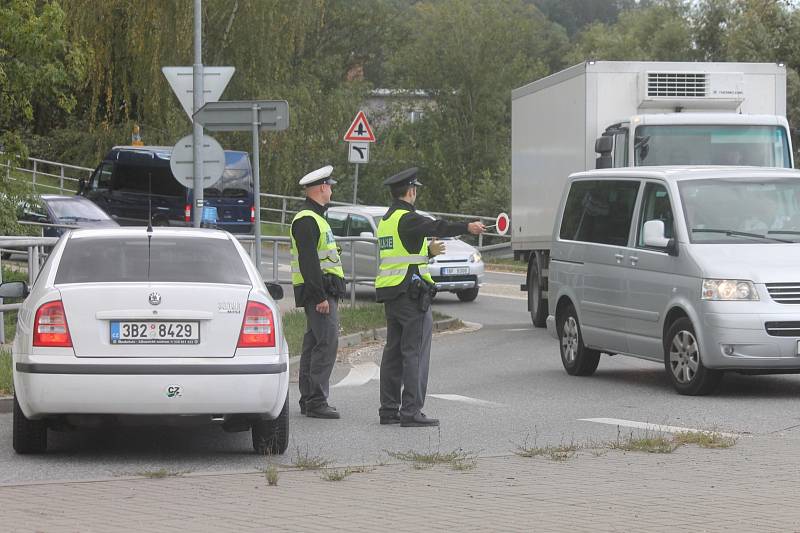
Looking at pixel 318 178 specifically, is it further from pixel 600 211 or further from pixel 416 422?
pixel 600 211

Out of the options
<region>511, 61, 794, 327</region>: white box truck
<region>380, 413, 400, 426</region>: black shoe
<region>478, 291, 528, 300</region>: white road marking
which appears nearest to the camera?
<region>380, 413, 400, 426</region>: black shoe

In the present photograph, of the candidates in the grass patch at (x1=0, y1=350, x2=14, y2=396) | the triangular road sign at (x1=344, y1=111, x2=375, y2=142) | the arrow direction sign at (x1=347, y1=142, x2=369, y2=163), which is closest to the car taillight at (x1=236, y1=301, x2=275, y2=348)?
the grass patch at (x1=0, y1=350, x2=14, y2=396)

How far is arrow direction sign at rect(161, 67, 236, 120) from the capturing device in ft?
63.0

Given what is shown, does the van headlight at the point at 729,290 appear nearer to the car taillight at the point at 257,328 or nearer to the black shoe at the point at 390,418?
the black shoe at the point at 390,418

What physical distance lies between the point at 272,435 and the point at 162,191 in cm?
2600

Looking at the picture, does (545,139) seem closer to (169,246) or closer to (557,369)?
(557,369)

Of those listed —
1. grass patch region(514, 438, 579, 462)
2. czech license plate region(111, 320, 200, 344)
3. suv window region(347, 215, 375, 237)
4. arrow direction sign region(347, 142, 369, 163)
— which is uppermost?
arrow direction sign region(347, 142, 369, 163)

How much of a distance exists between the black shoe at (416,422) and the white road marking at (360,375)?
322 cm

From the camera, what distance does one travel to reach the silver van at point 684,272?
39.8ft

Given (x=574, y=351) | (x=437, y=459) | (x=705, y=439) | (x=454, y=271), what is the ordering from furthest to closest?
1. (x=454, y=271)
2. (x=574, y=351)
3. (x=705, y=439)
4. (x=437, y=459)

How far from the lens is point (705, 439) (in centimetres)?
970

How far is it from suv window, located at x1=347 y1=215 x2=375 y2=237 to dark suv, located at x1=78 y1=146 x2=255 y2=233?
336 inches

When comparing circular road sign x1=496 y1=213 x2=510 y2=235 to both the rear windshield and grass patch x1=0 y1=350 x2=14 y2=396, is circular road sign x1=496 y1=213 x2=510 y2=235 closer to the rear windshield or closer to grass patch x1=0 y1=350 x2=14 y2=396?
grass patch x1=0 y1=350 x2=14 y2=396

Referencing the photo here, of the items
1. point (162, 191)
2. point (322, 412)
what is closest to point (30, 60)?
point (322, 412)
